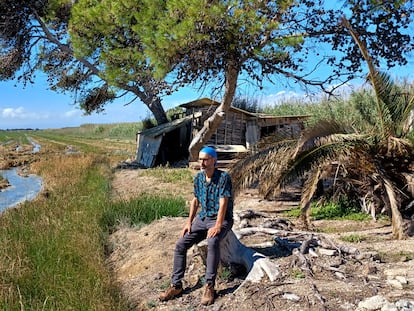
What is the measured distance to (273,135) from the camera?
784 centimetres

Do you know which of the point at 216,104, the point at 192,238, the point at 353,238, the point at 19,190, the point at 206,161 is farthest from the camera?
the point at 216,104

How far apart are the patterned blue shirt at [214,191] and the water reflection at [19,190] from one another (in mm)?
9710

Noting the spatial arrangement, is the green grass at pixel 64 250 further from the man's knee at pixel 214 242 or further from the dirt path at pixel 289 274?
the man's knee at pixel 214 242

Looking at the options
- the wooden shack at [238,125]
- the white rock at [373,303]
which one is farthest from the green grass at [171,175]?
the white rock at [373,303]

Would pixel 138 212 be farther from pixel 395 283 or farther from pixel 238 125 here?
pixel 238 125

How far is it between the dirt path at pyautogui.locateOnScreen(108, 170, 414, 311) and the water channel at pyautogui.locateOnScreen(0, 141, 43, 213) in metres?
7.69

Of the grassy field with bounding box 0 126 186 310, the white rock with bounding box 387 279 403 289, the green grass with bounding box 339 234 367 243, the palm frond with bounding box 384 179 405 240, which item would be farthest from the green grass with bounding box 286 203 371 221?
the white rock with bounding box 387 279 403 289

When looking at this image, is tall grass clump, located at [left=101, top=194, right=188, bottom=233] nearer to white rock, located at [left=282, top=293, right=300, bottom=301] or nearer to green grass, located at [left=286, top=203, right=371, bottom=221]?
green grass, located at [left=286, top=203, right=371, bottom=221]

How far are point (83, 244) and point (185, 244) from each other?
2355 millimetres

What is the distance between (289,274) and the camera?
15.8 feet

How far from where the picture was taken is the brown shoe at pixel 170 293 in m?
4.84

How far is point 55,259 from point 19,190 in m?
12.0

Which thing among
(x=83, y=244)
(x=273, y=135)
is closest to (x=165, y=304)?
(x=83, y=244)

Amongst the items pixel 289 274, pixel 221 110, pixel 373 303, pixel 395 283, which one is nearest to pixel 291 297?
pixel 289 274
